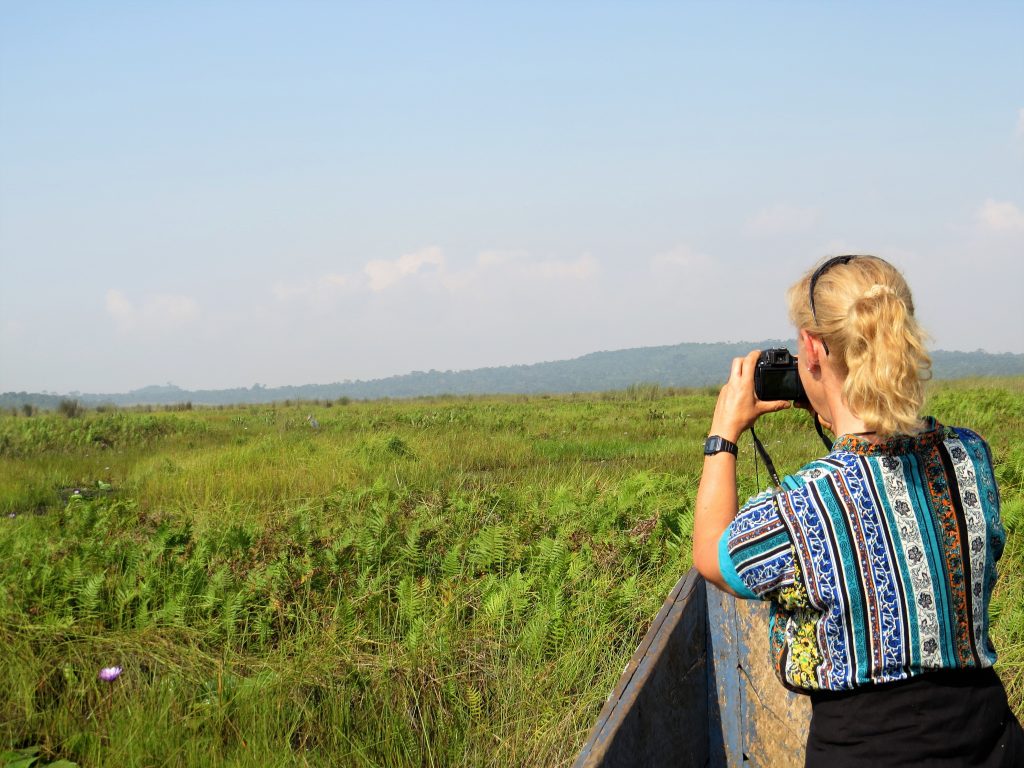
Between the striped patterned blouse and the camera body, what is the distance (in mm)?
289

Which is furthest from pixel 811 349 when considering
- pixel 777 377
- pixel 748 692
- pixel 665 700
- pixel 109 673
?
pixel 109 673

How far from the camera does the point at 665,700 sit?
265 centimetres

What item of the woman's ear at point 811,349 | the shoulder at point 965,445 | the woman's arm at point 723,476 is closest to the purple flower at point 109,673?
the woman's arm at point 723,476

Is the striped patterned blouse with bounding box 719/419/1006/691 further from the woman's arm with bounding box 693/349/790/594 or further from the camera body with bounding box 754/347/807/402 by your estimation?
the camera body with bounding box 754/347/807/402

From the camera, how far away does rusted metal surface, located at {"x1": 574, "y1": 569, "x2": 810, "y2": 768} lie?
8.61 ft

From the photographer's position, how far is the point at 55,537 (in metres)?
5.60

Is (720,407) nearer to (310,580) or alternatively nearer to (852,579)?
(852,579)

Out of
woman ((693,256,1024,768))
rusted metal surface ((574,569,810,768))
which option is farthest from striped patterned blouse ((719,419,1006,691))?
rusted metal surface ((574,569,810,768))

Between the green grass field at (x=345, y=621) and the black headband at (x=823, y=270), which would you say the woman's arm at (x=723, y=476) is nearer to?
the black headband at (x=823, y=270)

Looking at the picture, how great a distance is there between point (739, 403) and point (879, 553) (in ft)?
1.64

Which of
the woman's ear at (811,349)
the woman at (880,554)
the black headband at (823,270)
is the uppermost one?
the black headband at (823,270)

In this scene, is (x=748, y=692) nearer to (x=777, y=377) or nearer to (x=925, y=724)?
(x=925, y=724)

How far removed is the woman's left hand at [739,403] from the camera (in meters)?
2.07

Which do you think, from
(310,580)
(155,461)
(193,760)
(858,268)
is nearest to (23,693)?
(193,760)
